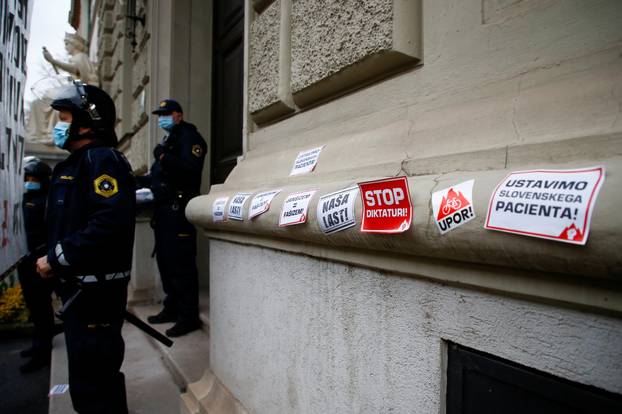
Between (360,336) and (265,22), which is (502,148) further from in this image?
(265,22)

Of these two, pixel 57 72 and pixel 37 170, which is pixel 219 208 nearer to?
pixel 37 170

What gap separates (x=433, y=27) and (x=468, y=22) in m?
0.14

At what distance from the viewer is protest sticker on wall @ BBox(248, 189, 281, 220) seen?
1740mm

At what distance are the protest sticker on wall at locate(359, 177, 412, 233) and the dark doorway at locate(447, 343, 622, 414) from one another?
0.37 m

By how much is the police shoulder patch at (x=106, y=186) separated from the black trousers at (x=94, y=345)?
1.57 ft

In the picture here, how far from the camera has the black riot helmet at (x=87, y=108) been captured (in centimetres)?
223

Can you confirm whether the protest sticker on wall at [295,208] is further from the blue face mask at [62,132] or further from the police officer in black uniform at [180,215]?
the police officer in black uniform at [180,215]

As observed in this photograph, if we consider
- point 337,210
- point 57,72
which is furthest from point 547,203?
point 57,72

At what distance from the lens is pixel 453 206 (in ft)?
3.13

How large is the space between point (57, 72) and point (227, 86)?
10.7 meters

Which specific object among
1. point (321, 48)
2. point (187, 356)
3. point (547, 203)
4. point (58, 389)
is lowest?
point (58, 389)

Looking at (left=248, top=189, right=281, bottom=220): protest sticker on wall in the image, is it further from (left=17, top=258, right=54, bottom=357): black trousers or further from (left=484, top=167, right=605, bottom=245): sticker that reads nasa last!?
(left=17, top=258, right=54, bottom=357): black trousers

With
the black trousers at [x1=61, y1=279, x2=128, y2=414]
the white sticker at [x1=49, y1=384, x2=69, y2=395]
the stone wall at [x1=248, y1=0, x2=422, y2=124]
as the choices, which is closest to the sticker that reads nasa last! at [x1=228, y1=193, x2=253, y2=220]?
the stone wall at [x1=248, y1=0, x2=422, y2=124]

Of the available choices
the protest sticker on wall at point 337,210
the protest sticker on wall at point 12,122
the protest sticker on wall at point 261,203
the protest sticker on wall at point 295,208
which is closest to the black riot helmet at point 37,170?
the protest sticker on wall at point 12,122
